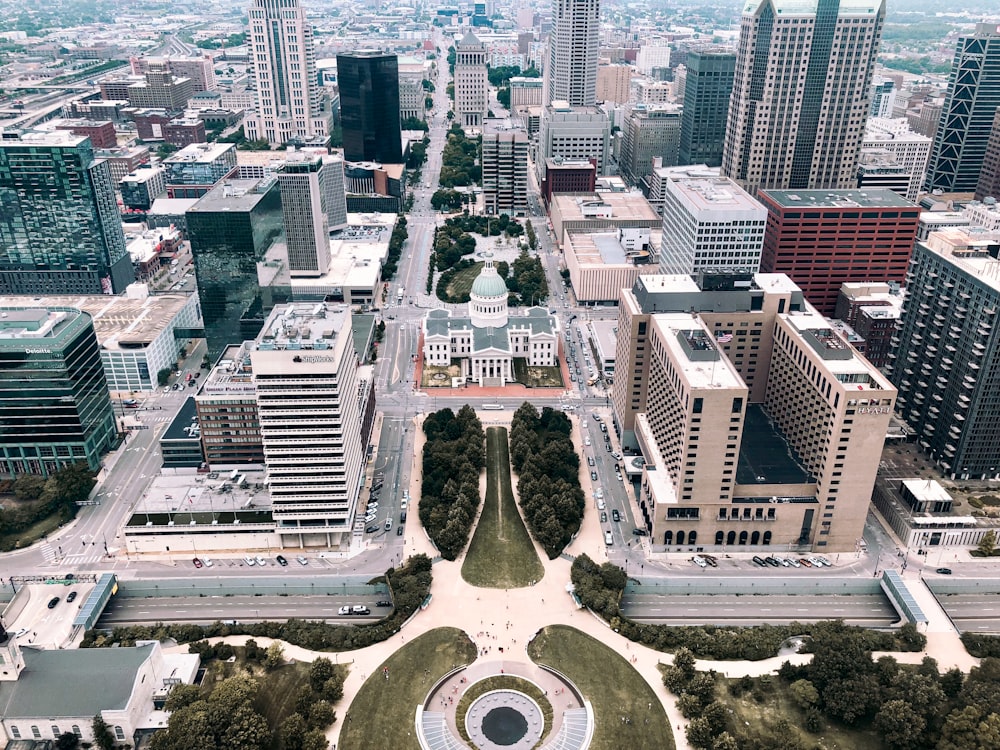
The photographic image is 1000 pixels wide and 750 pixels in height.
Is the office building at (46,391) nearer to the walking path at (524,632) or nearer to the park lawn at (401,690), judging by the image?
the walking path at (524,632)

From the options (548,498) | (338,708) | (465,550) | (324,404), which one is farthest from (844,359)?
(338,708)

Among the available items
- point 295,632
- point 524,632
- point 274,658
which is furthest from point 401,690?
point 524,632

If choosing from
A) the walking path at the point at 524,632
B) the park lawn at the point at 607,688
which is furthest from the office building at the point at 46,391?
the park lawn at the point at 607,688

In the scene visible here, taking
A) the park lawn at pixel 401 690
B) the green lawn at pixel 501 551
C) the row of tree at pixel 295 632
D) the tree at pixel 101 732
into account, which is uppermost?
Result: the tree at pixel 101 732

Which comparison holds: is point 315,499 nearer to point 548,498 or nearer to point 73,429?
point 548,498

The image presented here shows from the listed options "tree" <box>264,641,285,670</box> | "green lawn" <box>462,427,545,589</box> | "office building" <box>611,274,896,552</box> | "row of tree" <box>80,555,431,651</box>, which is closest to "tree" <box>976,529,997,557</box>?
"office building" <box>611,274,896,552</box>

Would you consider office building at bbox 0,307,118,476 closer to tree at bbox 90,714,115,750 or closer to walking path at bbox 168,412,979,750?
walking path at bbox 168,412,979,750
